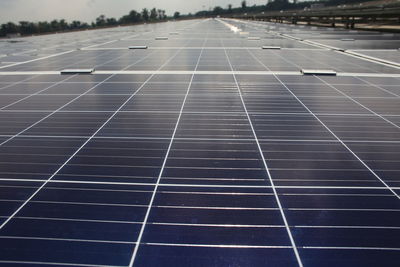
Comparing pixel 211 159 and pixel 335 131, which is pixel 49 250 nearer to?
pixel 211 159

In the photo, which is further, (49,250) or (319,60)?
(319,60)

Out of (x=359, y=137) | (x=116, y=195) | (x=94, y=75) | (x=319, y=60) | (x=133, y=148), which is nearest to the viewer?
(x=116, y=195)

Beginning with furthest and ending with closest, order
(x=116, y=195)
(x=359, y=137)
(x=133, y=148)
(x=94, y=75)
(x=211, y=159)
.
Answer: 1. (x=94, y=75)
2. (x=359, y=137)
3. (x=133, y=148)
4. (x=211, y=159)
5. (x=116, y=195)

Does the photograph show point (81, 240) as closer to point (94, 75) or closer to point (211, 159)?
point (211, 159)

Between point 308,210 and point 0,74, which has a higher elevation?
point 0,74

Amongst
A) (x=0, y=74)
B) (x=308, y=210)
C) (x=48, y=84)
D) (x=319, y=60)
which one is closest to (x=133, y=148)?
(x=308, y=210)

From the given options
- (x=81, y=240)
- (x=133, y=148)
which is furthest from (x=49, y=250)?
(x=133, y=148)
